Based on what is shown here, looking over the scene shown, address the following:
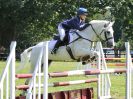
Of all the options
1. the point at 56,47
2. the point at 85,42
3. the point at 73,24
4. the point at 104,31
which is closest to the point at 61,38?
the point at 56,47

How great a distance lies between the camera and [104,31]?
888 centimetres

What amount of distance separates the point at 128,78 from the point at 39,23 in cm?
2968

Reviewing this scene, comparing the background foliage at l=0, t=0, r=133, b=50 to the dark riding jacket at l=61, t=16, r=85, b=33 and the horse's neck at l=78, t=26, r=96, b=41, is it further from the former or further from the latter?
the horse's neck at l=78, t=26, r=96, b=41

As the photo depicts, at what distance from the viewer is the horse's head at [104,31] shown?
28.6ft

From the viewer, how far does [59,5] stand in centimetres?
3625

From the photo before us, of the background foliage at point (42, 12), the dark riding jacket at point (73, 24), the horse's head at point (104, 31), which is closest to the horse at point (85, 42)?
the horse's head at point (104, 31)

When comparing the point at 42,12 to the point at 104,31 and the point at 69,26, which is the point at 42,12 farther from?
the point at 104,31

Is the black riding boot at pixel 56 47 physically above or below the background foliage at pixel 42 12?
below

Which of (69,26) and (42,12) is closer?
(69,26)

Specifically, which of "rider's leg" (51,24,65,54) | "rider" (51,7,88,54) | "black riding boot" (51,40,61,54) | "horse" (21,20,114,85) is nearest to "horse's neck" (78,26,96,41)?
"horse" (21,20,114,85)

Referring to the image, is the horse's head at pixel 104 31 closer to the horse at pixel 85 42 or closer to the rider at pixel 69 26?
the horse at pixel 85 42

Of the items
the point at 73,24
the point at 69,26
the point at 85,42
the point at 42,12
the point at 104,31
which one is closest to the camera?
the point at 104,31

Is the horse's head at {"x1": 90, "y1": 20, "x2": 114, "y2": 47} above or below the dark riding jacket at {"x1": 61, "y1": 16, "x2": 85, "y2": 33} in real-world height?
below

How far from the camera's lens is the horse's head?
8.71 metres
